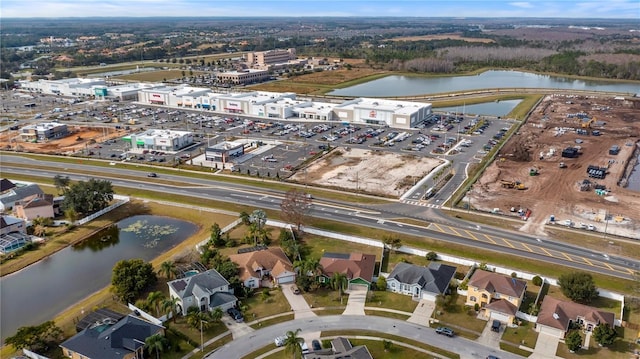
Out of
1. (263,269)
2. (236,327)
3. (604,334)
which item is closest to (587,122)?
(604,334)

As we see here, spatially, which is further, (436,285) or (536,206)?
(536,206)

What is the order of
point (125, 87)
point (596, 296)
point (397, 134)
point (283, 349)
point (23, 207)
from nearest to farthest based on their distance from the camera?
1. point (283, 349)
2. point (596, 296)
3. point (23, 207)
4. point (397, 134)
5. point (125, 87)

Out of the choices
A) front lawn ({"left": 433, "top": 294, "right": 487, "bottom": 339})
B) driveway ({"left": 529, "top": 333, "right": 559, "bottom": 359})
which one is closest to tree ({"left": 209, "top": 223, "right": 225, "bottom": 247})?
front lawn ({"left": 433, "top": 294, "right": 487, "bottom": 339})

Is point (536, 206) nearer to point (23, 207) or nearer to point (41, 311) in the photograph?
point (41, 311)

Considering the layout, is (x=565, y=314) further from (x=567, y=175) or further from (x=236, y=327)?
(x=567, y=175)

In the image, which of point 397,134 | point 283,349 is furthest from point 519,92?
point 283,349

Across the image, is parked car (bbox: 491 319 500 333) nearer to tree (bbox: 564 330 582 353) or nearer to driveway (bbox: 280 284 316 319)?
tree (bbox: 564 330 582 353)
